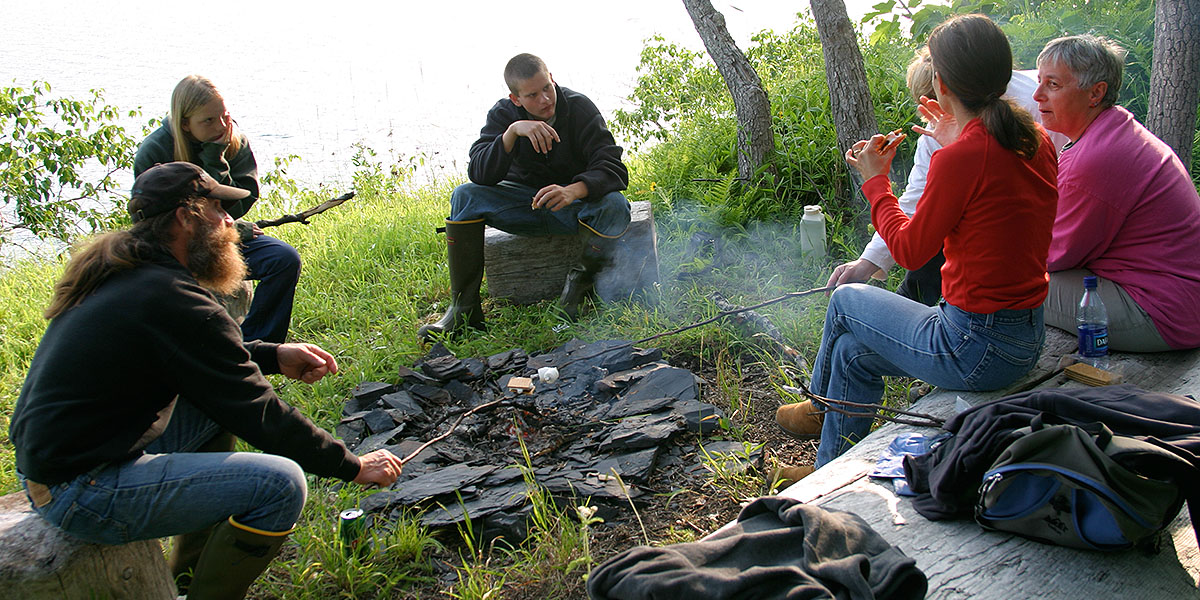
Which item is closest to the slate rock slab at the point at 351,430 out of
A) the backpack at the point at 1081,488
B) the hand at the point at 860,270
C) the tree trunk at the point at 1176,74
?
the hand at the point at 860,270

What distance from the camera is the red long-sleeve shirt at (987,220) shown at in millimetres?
2705

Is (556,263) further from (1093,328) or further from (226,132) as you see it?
A: (1093,328)

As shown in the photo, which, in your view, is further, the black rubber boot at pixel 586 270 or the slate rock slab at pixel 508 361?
the black rubber boot at pixel 586 270

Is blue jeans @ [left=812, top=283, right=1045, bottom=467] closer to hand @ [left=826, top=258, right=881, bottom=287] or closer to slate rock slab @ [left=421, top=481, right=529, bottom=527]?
hand @ [left=826, top=258, right=881, bottom=287]

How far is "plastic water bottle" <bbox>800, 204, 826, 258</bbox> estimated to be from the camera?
5254mm

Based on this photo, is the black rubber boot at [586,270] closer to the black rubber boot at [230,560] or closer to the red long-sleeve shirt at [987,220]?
the red long-sleeve shirt at [987,220]

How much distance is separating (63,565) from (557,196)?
3172 mm

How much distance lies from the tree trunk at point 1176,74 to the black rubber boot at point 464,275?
3946 mm

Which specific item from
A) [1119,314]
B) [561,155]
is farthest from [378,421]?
[1119,314]

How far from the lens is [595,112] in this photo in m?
5.25

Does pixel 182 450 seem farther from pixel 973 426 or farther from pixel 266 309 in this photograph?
pixel 973 426

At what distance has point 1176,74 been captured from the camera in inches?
180

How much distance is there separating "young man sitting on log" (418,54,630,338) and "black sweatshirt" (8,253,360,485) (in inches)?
100

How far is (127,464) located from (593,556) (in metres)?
1.55
